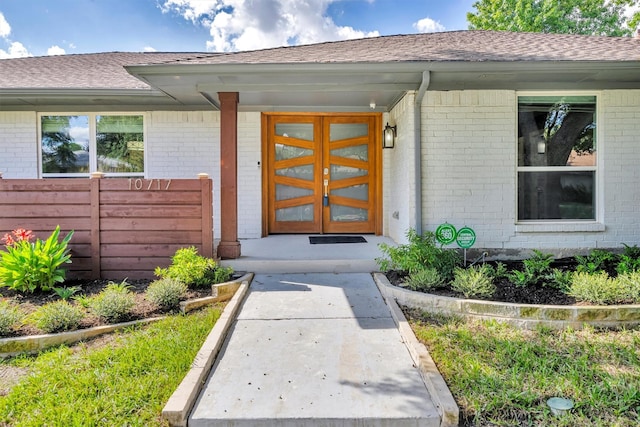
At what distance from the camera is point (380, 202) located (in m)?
7.14

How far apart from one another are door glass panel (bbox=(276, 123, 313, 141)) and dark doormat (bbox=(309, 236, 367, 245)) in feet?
5.67

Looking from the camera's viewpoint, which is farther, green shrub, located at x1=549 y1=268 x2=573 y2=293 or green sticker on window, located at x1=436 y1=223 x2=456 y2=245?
green sticker on window, located at x1=436 y1=223 x2=456 y2=245

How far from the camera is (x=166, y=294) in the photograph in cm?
398

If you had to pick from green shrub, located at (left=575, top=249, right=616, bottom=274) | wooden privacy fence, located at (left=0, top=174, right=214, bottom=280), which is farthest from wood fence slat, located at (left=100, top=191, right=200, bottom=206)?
green shrub, located at (left=575, top=249, right=616, bottom=274)

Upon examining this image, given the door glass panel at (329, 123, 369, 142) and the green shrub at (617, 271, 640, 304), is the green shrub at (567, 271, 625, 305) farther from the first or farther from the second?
the door glass panel at (329, 123, 369, 142)

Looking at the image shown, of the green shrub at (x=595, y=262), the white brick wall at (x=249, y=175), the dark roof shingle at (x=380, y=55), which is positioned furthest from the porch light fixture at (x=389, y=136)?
the green shrub at (x=595, y=262)

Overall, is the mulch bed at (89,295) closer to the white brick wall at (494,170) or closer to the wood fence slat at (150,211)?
the wood fence slat at (150,211)

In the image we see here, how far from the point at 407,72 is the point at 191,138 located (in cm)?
371

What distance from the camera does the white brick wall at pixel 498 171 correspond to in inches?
213

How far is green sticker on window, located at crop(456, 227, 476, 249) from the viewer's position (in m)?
5.05

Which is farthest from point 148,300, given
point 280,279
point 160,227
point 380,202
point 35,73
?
point 35,73

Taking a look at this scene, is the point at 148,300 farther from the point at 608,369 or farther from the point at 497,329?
the point at 608,369

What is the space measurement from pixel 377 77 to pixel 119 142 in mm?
4355

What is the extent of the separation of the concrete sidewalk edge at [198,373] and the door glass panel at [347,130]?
12.9ft
